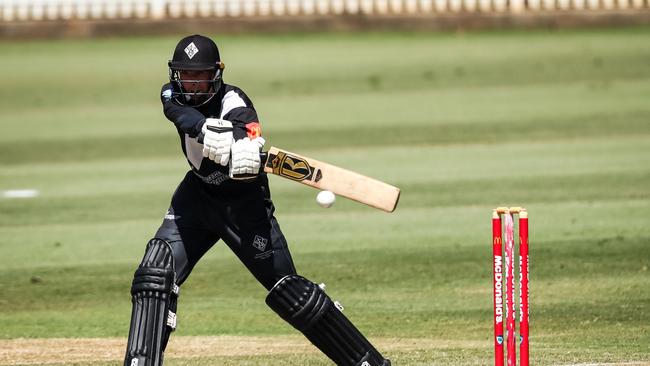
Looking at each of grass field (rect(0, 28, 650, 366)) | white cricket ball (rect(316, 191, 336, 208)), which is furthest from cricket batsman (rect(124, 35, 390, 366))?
grass field (rect(0, 28, 650, 366))

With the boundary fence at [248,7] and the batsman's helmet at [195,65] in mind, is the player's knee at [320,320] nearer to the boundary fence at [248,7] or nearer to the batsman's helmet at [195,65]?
the batsman's helmet at [195,65]

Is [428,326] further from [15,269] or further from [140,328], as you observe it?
[15,269]

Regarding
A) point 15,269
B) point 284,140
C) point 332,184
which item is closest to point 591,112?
point 284,140

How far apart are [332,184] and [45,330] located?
12.0ft

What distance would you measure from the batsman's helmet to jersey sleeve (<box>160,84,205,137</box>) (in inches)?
3.2

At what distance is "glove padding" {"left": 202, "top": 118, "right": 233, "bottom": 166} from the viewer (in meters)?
6.45

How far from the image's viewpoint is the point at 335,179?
262 inches

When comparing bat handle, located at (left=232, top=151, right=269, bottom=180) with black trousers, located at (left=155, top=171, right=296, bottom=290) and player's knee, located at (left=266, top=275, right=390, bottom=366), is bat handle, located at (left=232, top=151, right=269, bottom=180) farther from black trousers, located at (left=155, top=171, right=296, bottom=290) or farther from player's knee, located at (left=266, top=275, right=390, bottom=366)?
player's knee, located at (left=266, top=275, right=390, bottom=366)

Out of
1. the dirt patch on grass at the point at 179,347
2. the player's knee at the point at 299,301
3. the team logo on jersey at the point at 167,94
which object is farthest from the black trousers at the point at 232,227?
the dirt patch on grass at the point at 179,347

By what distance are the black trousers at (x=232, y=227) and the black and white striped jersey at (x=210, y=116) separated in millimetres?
110

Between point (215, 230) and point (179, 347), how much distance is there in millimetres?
1984

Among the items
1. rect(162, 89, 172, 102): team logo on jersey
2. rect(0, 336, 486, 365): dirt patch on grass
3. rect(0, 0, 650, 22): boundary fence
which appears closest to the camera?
rect(162, 89, 172, 102): team logo on jersey

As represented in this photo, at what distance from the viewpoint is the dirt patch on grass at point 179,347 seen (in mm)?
8336

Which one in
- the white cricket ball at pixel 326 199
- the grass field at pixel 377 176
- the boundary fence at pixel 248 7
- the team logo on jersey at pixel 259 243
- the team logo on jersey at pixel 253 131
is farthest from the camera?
the boundary fence at pixel 248 7
